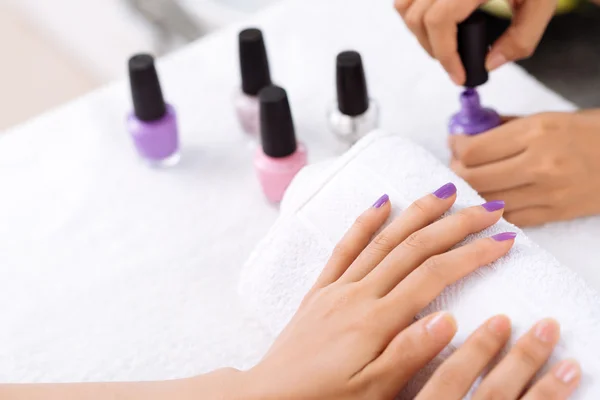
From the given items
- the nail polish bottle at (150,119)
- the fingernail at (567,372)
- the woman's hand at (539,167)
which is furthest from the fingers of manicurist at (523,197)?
the nail polish bottle at (150,119)

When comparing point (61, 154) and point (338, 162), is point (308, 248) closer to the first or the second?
point (338, 162)

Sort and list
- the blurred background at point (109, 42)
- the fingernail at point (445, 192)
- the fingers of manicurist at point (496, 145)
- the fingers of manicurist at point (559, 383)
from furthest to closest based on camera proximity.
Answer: the blurred background at point (109, 42), the fingers of manicurist at point (496, 145), the fingernail at point (445, 192), the fingers of manicurist at point (559, 383)

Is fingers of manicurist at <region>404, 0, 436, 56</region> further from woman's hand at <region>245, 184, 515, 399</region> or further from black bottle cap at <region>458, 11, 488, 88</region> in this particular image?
woman's hand at <region>245, 184, 515, 399</region>

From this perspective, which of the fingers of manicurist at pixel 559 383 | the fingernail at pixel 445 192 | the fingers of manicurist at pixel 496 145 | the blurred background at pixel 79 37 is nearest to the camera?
the fingers of manicurist at pixel 559 383

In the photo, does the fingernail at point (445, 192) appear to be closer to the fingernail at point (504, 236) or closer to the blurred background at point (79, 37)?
the fingernail at point (504, 236)

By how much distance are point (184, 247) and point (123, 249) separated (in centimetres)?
6

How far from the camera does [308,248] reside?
0.54 metres

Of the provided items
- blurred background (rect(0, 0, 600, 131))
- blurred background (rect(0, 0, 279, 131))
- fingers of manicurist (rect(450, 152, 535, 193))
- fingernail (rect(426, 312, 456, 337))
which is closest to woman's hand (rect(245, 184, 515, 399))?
fingernail (rect(426, 312, 456, 337))

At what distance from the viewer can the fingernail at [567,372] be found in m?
0.40

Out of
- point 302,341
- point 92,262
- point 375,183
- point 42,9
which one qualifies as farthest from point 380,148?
point 42,9

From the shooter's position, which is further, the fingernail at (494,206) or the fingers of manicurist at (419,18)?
the fingers of manicurist at (419,18)

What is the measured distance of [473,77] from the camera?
24.6 inches

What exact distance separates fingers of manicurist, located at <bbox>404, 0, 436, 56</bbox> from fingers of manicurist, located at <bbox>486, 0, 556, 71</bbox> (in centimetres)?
6

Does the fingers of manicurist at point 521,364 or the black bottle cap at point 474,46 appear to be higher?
the black bottle cap at point 474,46
